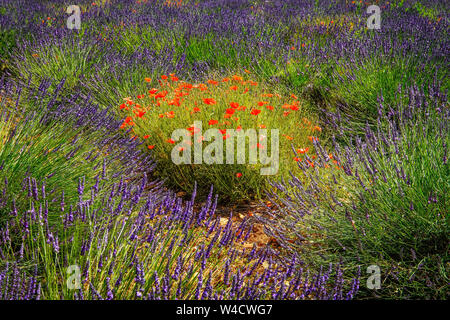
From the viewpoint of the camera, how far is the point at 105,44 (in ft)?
18.4

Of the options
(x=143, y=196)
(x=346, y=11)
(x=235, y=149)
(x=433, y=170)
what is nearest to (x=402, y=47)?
(x=235, y=149)

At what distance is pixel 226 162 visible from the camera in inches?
122

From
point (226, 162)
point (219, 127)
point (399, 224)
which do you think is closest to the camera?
point (399, 224)

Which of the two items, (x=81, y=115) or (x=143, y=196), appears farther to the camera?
(x=81, y=115)

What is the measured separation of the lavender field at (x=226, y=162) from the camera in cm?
181

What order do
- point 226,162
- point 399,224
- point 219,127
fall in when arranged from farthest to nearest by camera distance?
point 219,127
point 226,162
point 399,224

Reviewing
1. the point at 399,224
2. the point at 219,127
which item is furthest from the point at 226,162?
the point at 399,224

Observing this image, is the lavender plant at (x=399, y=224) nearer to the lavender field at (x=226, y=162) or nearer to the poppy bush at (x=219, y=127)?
the lavender field at (x=226, y=162)

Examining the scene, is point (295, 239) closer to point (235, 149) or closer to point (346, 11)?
point (235, 149)

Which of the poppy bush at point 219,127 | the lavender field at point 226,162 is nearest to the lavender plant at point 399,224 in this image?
the lavender field at point 226,162

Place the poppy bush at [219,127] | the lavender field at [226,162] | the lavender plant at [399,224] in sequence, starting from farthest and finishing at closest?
Answer: the poppy bush at [219,127]
the lavender plant at [399,224]
the lavender field at [226,162]

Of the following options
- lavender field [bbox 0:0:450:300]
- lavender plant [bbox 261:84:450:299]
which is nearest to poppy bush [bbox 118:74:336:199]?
lavender field [bbox 0:0:450:300]

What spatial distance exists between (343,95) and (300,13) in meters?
3.74

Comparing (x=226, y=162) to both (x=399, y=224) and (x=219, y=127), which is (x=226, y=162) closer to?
(x=219, y=127)
